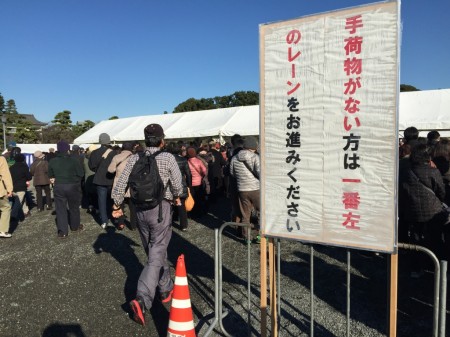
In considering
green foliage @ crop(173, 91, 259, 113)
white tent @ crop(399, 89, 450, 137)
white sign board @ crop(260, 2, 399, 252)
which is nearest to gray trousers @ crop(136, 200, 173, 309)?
white sign board @ crop(260, 2, 399, 252)

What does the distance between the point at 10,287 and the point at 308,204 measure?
13.4 ft

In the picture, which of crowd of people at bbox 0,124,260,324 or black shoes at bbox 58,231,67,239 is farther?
black shoes at bbox 58,231,67,239

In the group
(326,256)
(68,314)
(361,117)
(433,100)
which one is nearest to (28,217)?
(68,314)

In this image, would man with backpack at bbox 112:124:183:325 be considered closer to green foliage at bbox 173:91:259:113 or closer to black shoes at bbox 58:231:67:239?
black shoes at bbox 58:231:67:239

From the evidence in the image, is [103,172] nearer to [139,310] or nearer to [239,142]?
[239,142]

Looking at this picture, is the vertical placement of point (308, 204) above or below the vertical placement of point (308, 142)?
below

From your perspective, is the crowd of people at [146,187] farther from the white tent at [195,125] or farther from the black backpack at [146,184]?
the white tent at [195,125]

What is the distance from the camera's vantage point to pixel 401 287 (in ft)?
13.0

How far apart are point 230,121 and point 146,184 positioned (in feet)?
40.0

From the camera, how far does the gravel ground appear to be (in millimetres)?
3266

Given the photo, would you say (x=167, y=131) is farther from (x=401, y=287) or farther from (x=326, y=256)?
(x=401, y=287)

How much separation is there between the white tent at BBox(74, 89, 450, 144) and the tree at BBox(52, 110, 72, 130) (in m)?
24.8

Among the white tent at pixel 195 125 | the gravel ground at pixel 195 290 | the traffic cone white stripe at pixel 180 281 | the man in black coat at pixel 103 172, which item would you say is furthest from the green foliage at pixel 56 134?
the traffic cone white stripe at pixel 180 281

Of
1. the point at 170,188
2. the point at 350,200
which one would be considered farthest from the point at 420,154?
the point at 170,188
